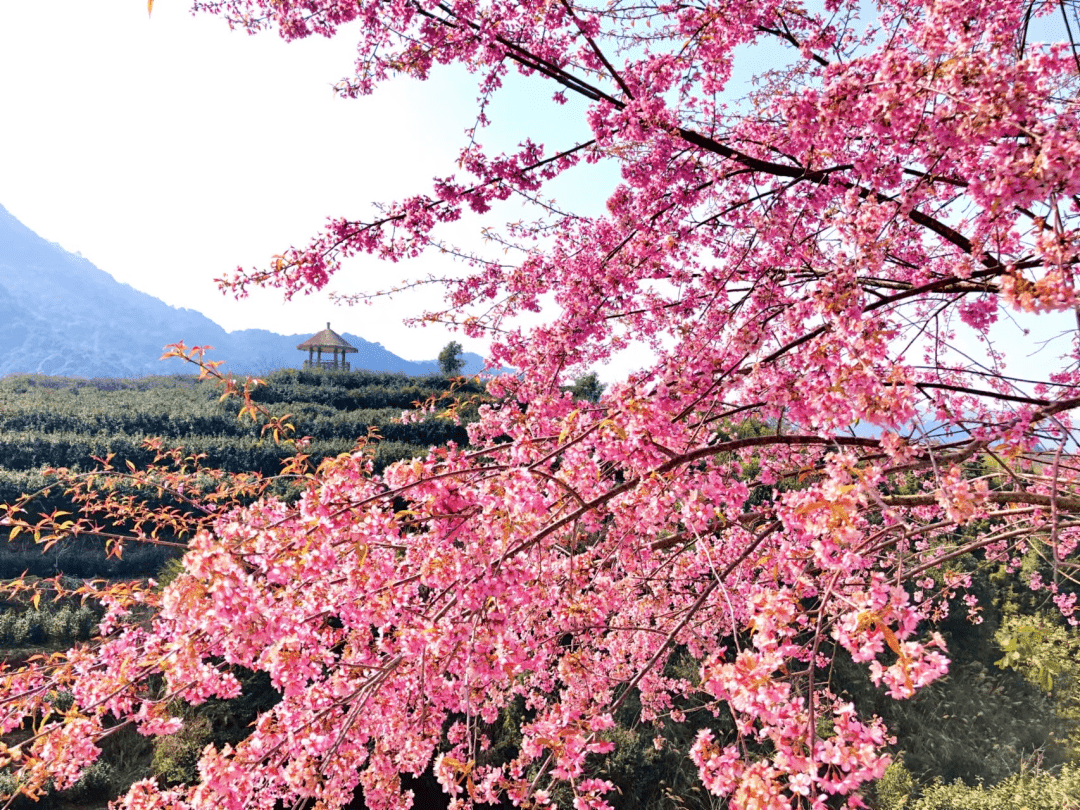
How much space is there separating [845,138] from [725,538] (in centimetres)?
285

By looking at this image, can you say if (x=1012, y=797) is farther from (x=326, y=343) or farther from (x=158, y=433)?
(x=326, y=343)

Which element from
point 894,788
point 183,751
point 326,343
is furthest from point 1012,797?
point 326,343

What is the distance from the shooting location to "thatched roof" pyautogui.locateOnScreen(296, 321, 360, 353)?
72.9 feet

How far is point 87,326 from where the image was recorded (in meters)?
85.4

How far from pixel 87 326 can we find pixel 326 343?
8681 centimetres

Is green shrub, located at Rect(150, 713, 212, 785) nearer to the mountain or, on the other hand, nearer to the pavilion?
the pavilion

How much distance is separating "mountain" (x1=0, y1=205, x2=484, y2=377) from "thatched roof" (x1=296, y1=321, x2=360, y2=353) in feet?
163

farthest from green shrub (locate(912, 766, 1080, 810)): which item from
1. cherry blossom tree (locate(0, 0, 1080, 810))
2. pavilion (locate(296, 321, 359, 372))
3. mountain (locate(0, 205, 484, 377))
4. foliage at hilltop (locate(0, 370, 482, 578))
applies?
mountain (locate(0, 205, 484, 377))

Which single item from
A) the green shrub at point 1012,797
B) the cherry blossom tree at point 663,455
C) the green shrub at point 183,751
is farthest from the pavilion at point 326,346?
the green shrub at point 1012,797

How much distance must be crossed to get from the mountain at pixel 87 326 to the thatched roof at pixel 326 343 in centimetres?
4966

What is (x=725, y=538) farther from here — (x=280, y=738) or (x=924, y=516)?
(x=280, y=738)

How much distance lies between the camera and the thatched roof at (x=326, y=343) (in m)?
22.2

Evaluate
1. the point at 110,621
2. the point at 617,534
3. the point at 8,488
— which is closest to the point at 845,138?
the point at 617,534

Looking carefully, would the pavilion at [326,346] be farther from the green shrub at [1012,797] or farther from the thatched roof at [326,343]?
the green shrub at [1012,797]
